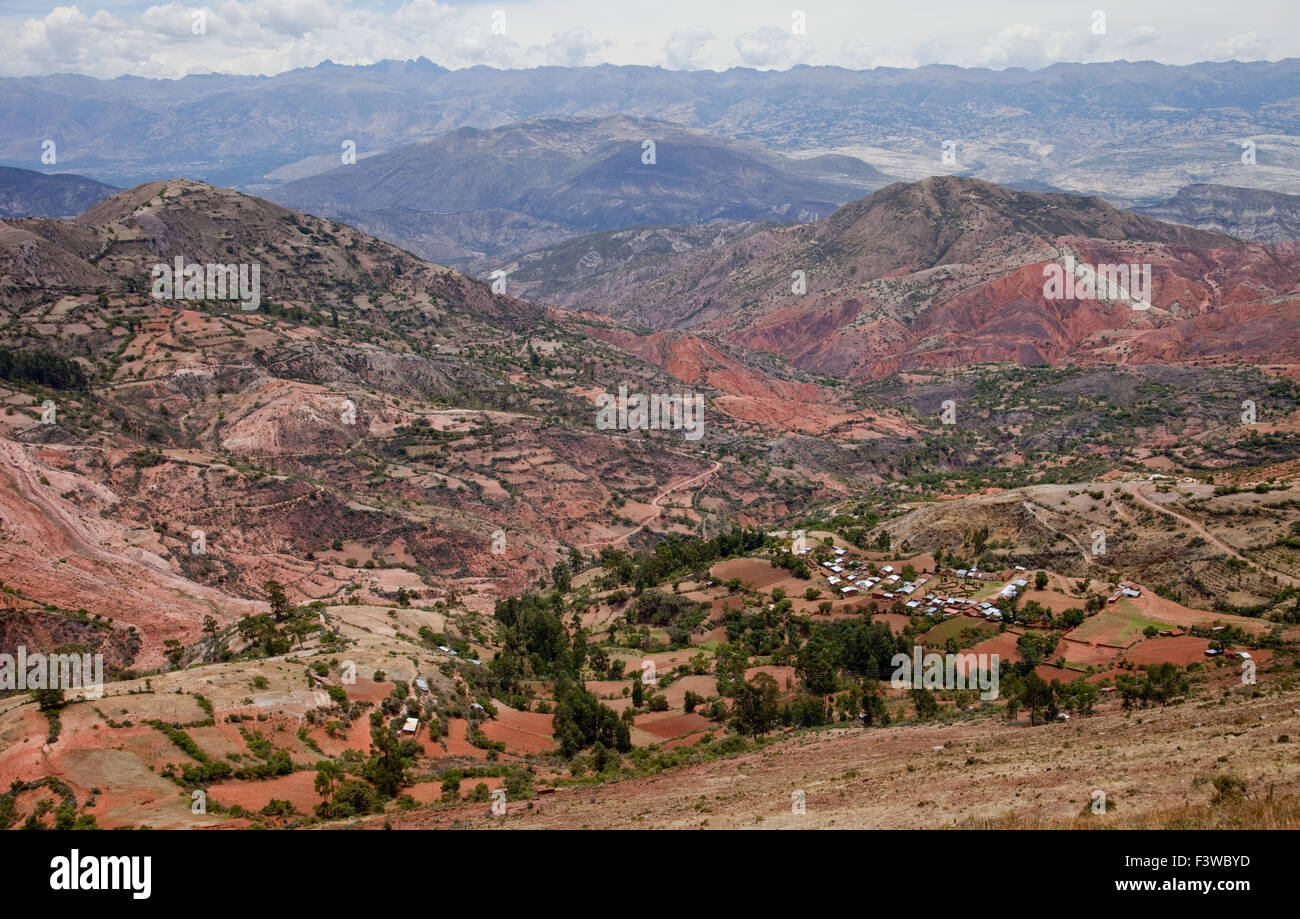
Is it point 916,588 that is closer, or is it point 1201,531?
point 1201,531

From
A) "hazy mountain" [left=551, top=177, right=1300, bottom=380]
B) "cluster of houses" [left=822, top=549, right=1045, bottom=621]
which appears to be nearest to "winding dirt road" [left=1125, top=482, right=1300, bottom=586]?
"cluster of houses" [left=822, top=549, right=1045, bottom=621]

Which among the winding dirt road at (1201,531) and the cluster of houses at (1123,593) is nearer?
the winding dirt road at (1201,531)

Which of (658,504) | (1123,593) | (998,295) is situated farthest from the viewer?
(998,295)

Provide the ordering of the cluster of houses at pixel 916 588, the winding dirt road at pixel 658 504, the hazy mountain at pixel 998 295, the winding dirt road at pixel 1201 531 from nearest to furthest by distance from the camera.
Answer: the winding dirt road at pixel 1201 531, the cluster of houses at pixel 916 588, the winding dirt road at pixel 658 504, the hazy mountain at pixel 998 295

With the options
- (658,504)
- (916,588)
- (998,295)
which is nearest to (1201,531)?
(916,588)

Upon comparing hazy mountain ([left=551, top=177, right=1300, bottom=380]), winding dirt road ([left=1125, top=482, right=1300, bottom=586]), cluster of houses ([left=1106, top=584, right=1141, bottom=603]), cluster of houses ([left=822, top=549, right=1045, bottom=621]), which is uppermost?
hazy mountain ([left=551, top=177, right=1300, bottom=380])

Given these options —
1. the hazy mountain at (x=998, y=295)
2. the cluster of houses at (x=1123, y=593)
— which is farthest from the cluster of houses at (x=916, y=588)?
the hazy mountain at (x=998, y=295)

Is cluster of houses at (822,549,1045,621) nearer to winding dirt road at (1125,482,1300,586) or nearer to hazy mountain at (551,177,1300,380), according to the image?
winding dirt road at (1125,482,1300,586)

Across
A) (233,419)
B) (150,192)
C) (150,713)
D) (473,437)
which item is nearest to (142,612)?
(150,713)

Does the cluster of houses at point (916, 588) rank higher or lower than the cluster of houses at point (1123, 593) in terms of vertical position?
lower

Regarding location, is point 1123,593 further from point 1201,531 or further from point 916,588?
point 916,588

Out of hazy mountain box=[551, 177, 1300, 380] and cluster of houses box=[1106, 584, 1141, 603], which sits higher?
hazy mountain box=[551, 177, 1300, 380]

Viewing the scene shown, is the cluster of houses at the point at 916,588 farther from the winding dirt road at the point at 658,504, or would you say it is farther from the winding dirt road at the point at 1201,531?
the winding dirt road at the point at 658,504

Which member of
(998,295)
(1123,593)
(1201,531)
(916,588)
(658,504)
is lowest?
(916,588)
